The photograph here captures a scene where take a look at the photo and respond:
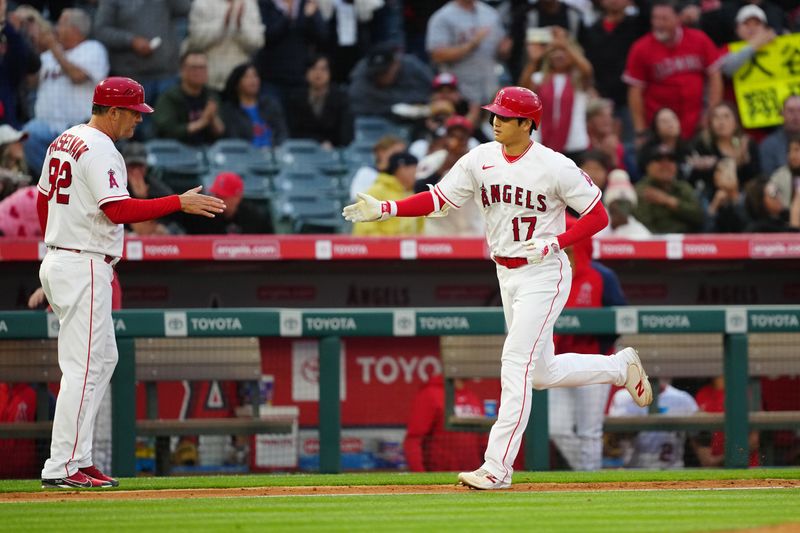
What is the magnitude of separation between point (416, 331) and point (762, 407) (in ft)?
7.02

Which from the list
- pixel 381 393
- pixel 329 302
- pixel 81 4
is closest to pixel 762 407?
pixel 381 393

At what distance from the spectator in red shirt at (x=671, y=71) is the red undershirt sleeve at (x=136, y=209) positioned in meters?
6.24

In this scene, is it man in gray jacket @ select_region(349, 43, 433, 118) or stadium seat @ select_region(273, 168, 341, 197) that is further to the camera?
man in gray jacket @ select_region(349, 43, 433, 118)

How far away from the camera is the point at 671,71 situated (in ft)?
38.2

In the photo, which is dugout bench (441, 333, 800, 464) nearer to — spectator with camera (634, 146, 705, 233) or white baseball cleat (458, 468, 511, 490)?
white baseball cleat (458, 468, 511, 490)

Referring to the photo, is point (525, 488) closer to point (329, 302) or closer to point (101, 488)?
point (101, 488)

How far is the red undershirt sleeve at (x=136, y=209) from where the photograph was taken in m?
6.21

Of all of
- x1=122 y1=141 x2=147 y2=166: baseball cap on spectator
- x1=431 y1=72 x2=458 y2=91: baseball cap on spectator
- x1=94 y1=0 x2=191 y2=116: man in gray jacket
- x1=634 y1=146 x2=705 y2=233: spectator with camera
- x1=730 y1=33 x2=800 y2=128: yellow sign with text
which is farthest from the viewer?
x1=730 y1=33 x2=800 y2=128: yellow sign with text

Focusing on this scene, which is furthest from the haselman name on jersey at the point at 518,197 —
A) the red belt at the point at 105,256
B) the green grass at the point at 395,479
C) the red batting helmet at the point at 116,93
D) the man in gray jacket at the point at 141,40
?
the man in gray jacket at the point at 141,40

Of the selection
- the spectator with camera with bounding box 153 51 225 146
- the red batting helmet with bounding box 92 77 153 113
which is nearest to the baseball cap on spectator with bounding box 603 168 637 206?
the spectator with camera with bounding box 153 51 225 146

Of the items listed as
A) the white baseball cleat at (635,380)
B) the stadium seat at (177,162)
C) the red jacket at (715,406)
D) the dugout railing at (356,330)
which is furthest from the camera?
the stadium seat at (177,162)

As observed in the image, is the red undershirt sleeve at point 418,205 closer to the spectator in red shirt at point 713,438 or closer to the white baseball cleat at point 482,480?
the white baseball cleat at point 482,480

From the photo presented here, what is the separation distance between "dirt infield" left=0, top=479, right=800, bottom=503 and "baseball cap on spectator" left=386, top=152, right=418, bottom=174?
3854mm

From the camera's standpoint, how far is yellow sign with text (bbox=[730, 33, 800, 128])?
1159 centimetres
